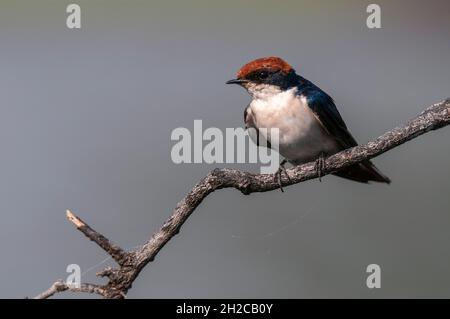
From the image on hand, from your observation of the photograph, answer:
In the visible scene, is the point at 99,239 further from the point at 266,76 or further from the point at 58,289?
the point at 266,76

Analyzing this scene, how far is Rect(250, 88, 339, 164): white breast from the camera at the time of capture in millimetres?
5934

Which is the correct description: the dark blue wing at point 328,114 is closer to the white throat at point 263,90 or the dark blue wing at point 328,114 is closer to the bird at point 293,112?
the bird at point 293,112

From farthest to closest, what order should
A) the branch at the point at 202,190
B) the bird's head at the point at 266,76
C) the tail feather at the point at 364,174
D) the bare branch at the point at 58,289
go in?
1. the tail feather at the point at 364,174
2. the bird's head at the point at 266,76
3. the branch at the point at 202,190
4. the bare branch at the point at 58,289

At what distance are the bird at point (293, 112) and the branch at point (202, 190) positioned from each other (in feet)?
2.54

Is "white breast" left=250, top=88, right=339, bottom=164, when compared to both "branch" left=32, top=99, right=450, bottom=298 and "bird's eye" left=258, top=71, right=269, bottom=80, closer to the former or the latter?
"bird's eye" left=258, top=71, right=269, bottom=80

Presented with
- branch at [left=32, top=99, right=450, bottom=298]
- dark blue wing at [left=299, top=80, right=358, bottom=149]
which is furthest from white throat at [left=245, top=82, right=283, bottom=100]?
branch at [left=32, top=99, right=450, bottom=298]

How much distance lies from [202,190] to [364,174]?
5.77ft

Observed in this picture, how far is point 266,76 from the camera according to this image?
19.6 feet

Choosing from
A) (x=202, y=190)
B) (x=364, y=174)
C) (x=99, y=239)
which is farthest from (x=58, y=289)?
(x=364, y=174)

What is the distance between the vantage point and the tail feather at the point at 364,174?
19.9ft

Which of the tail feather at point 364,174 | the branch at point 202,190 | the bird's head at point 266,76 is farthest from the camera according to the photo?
the tail feather at point 364,174

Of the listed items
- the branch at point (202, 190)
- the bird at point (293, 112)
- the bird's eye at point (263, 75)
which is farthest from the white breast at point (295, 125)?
the branch at point (202, 190)
